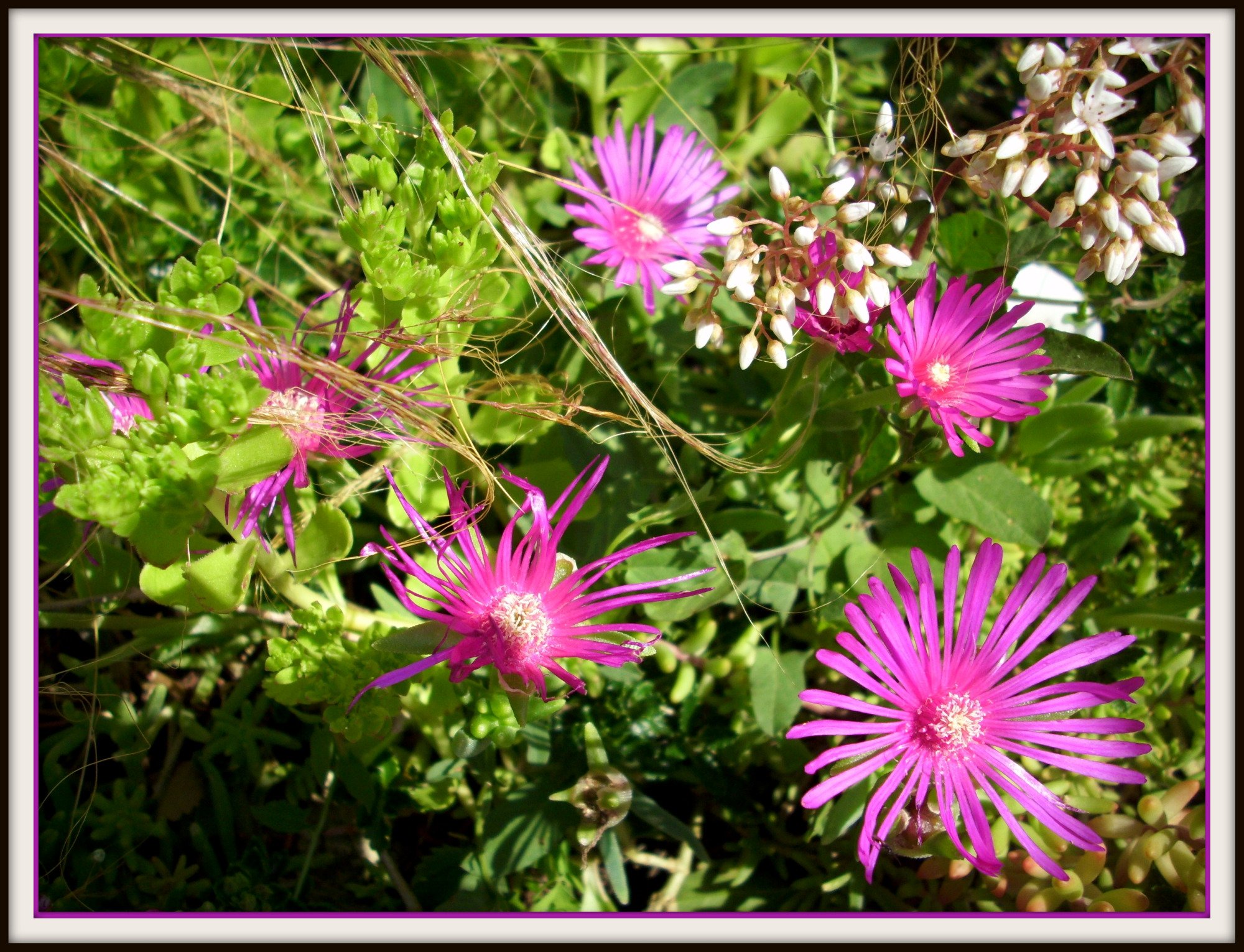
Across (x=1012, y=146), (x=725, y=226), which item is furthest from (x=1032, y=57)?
(x=725, y=226)

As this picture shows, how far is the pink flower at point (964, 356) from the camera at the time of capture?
969 millimetres

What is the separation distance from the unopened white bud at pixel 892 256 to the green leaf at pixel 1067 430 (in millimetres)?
482

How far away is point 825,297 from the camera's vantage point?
3.05 feet

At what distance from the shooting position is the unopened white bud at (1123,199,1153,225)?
2.96 ft

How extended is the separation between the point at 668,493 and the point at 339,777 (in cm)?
62

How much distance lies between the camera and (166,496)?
87 centimetres

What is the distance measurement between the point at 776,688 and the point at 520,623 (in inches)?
17.3

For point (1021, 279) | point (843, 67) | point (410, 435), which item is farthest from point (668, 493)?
point (843, 67)

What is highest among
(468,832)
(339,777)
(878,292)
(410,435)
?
(878,292)

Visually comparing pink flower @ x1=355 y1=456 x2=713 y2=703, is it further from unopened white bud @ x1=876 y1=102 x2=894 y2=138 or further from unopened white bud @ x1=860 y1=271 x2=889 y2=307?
unopened white bud @ x1=876 y1=102 x2=894 y2=138

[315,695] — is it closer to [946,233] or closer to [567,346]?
[567,346]

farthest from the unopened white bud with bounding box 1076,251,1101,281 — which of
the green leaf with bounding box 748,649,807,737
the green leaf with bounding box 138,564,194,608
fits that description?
the green leaf with bounding box 138,564,194,608

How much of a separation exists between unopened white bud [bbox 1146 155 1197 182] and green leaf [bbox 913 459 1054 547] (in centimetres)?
45

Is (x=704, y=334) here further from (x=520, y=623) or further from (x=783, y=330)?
(x=520, y=623)
